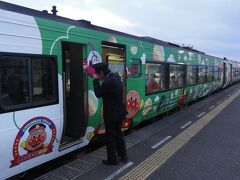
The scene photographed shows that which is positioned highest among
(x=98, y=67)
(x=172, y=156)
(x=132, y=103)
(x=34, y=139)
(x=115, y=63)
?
(x=115, y=63)

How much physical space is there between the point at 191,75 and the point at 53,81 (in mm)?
9089

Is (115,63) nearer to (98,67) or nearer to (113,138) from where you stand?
(98,67)

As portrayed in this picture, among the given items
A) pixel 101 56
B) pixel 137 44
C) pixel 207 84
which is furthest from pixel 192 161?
pixel 207 84

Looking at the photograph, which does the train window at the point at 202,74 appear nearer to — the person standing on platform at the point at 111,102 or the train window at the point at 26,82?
the person standing on platform at the point at 111,102

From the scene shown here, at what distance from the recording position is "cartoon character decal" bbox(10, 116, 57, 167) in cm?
397

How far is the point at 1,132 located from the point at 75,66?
214cm

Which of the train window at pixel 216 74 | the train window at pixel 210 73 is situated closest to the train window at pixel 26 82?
the train window at pixel 210 73

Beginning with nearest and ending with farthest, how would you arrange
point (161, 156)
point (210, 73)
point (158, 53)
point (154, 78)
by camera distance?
1. point (161, 156)
2. point (154, 78)
3. point (158, 53)
4. point (210, 73)

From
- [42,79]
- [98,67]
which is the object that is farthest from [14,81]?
[98,67]

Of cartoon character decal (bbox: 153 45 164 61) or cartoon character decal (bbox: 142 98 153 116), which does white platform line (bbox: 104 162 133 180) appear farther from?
cartoon character decal (bbox: 153 45 164 61)

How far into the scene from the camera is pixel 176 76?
34.7 ft

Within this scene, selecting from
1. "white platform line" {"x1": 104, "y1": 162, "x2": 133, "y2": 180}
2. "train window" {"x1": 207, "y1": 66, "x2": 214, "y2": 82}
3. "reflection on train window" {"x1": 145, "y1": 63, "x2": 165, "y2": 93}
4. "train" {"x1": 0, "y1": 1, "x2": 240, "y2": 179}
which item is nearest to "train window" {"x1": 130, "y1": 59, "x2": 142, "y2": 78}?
"train" {"x1": 0, "y1": 1, "x2": 240, "y2": 179}

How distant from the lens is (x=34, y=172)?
5.11 m

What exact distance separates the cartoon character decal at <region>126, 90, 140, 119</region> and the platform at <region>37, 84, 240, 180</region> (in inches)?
23.7
